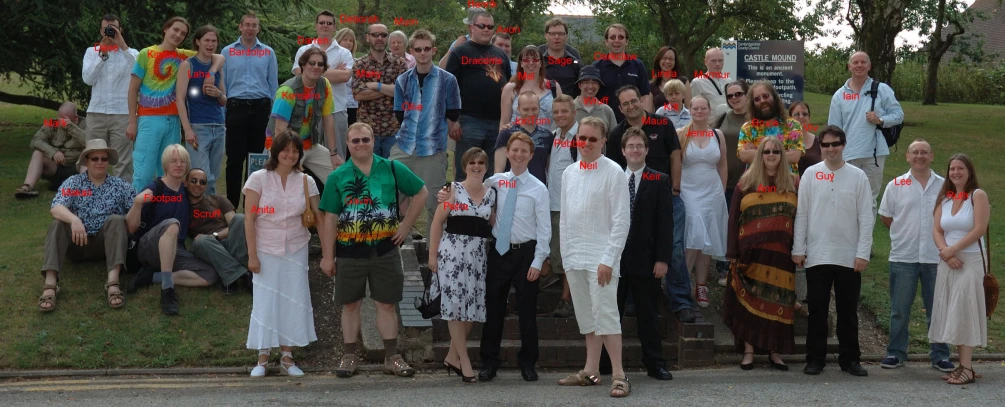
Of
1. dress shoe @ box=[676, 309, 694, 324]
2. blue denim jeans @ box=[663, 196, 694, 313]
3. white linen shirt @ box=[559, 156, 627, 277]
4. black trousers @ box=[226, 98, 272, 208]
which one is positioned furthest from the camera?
black trousers @ box=[226, 98, 272, 208]

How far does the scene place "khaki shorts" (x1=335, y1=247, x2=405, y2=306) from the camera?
830 centimetres

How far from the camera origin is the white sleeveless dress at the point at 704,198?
31.0 feet

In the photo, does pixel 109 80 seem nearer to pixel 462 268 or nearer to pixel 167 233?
pixel 167 233

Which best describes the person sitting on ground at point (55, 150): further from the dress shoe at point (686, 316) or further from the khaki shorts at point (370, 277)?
the dress shoe at point (686, 316)

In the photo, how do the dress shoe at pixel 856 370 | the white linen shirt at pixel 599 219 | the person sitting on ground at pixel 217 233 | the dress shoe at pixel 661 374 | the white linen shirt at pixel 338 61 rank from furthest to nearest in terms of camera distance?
the white linen shirt at pixel 338 61
the person sitting on ground at pixel 217 233
the dress shoe at pixel 856 370
the dress shoe at pixel 661 374
the white linen shirt at pixel 599 219

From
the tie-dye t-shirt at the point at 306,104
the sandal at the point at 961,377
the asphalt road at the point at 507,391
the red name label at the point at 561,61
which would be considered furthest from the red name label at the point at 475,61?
the sandal at the point at 961,377

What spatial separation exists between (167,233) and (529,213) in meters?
3.41

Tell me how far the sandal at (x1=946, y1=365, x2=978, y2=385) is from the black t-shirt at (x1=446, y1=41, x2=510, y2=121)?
4670mm

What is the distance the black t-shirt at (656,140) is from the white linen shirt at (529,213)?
4.15ft

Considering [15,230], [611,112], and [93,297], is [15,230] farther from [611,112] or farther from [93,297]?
A: [611,112]

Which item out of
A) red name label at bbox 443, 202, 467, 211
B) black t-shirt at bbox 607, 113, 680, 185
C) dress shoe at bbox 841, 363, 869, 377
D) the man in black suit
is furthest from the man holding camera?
dress shoe at bbox 841, 363, 869, 377

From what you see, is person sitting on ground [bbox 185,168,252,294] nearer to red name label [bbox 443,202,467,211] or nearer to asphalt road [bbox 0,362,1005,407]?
asphalt road [bbox 0,362,1005,407]

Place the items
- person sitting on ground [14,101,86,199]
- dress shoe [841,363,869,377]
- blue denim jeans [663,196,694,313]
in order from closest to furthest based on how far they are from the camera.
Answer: dress shoe [841,363,869,377], blue denim jeans [663,196,694,313], person sitting on ground [14,101,86,199]

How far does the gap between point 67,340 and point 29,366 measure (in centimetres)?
42
